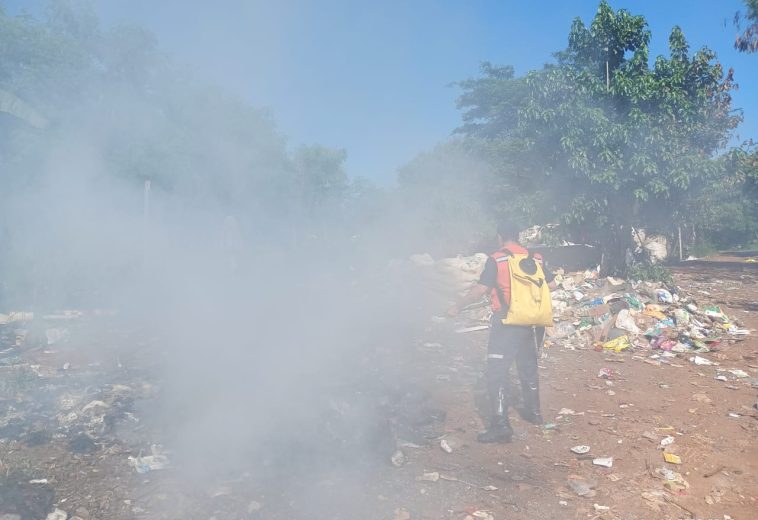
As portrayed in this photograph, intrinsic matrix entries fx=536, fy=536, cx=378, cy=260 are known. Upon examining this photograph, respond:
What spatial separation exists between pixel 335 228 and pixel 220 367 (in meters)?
7.24

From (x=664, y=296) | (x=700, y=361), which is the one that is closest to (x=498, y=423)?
(x=700, y=361)

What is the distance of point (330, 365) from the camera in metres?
4.36

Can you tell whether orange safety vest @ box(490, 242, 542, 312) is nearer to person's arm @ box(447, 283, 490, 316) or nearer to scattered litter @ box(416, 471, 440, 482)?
person's arm @ box(447, 283, 490, 316)

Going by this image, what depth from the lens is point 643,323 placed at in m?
5.57

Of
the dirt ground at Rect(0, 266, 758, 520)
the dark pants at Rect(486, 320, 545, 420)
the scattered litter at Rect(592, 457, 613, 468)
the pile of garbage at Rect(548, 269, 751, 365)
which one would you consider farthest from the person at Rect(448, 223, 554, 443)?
the pile of garbage at Rect(548, 269, 751, 365)

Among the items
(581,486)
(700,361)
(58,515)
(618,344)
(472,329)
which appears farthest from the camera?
(472,329)

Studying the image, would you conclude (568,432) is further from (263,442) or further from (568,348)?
(568,348)

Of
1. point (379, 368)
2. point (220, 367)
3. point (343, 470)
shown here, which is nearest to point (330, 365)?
point (379, 368)

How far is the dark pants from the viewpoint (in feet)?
9.97

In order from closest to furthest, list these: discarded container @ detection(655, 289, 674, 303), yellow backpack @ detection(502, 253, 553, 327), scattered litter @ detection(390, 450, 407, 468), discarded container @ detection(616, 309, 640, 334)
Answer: scattered litter @ detection(390, 450, 407, 468) → yellow backpack @ detection(502, 253, 553, 327) → discarded container @ detection(616, 309, 640, 334) → discarded container @ detection(655, 289, 674, 303)

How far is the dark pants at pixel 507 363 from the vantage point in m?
3.04

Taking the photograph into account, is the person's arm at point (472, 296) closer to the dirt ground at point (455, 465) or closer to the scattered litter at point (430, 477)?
the dirt ground at point (455, 465)

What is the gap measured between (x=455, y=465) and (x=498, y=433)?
1.30 ft

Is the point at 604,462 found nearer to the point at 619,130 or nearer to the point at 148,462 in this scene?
the point at 148,462
